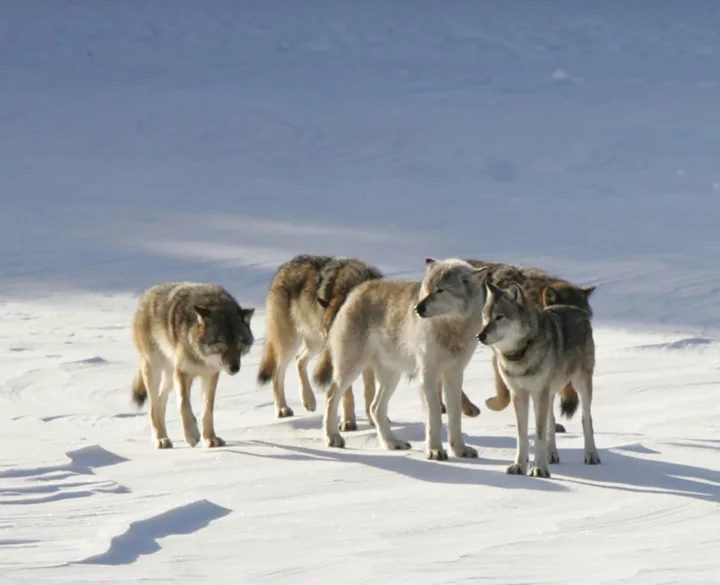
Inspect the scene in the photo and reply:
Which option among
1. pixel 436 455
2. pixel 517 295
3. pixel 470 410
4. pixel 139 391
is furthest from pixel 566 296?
pixel 139 391

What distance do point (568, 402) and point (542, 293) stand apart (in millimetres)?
908

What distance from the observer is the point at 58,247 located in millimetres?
20938

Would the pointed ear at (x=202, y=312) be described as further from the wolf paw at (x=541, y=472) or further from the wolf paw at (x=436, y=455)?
the wolf paw at (x=541, y=472)

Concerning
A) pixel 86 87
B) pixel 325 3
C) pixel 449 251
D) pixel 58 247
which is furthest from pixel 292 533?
pixel 325 3

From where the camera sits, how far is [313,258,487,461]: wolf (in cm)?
922

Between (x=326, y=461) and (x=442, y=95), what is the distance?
19.8 m

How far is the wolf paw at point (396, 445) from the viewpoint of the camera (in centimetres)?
993

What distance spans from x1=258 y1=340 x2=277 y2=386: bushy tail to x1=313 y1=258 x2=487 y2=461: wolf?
149 cm

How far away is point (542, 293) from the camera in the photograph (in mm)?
10648

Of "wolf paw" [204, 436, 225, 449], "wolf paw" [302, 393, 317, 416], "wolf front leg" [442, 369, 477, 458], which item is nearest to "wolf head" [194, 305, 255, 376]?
"wolf paw" [204, 436, 225, 449]

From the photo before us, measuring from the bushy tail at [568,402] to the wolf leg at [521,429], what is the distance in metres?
1.54

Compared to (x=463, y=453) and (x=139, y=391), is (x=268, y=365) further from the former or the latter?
(x=463, y=453)

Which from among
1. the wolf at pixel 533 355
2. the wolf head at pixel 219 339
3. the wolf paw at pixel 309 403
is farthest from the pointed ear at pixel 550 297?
the wolf paw at pixel 309 403

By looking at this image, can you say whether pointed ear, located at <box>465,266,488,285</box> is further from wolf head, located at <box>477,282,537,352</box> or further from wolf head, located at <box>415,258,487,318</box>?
wolf head, located at <box>477,282,537,352</box>
